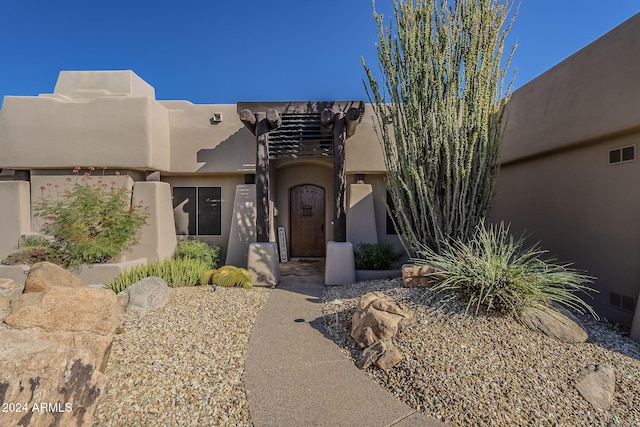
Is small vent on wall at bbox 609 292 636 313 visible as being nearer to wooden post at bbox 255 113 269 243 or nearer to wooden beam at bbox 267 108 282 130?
wooden post at bbox 255 113 269 243

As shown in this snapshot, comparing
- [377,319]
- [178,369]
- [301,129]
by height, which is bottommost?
[178,369]

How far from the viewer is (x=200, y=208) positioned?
832 cm

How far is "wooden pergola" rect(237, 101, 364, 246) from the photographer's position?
6.73 m

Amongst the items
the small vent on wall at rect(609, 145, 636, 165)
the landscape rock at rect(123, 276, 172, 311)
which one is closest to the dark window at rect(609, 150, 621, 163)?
the small vent on wall at rect(609, 145, 636, 165)

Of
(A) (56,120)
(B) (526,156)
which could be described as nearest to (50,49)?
(A) (56,120)

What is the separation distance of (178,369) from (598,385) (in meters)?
3.90

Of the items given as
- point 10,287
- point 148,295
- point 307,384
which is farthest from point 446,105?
point 10,287

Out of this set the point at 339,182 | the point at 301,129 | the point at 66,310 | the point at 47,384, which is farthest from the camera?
the point at 301,129

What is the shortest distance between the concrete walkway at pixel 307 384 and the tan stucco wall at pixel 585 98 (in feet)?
16.2

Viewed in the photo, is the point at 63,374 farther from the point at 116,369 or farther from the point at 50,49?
the point at 50,49

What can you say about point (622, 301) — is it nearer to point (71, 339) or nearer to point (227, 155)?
point (71, 339)

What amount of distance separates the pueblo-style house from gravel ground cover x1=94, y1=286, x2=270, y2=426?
8.28 ft

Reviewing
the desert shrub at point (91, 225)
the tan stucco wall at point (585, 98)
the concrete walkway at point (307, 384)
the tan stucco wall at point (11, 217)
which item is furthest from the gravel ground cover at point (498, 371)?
the tan stucco wall at point (11, 217)

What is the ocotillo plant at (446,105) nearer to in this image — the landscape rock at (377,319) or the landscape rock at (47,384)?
the landscape rock at (377,319)
